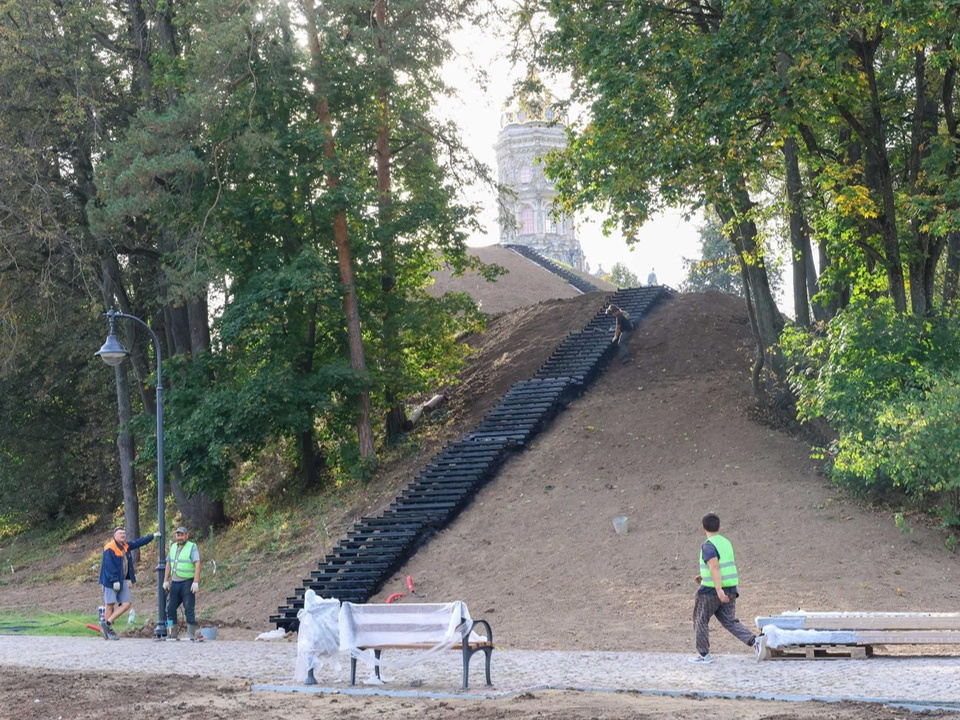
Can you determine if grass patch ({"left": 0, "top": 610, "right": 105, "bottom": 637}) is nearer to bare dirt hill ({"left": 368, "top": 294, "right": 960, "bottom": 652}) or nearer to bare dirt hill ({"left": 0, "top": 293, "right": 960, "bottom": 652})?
bare dirt hill ({"left": 0, "top": 293, "right": 960, "bottom": 652})

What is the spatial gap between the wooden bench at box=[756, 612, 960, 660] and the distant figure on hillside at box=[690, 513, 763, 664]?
29 cm

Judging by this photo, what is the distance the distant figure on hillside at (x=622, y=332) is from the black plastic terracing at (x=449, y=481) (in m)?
0.41

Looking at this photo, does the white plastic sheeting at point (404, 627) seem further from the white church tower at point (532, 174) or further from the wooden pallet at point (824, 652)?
the white church tower at point (532, 174)

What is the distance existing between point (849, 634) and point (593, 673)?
2.73 metres

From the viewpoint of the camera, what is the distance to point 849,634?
1196cm

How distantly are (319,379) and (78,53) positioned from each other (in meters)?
10.1

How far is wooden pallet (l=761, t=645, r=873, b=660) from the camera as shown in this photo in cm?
1209

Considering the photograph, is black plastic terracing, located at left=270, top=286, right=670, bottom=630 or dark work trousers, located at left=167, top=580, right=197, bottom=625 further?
black plastic terracing, located at left=270, top=286, right=670, bottom=630

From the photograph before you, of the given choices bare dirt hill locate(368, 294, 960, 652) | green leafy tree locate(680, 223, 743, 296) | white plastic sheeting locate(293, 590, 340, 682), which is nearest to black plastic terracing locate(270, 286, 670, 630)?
bare dirt hill locate(368, 294, 960, 652)

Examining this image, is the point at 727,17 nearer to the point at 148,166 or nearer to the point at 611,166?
the point at 611,166

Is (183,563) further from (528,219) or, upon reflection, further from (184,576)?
(528,219)

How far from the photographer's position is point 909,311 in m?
21.1

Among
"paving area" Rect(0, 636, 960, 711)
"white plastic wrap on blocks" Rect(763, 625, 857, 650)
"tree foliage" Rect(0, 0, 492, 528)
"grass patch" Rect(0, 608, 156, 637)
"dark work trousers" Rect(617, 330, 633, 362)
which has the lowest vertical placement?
"grass patch" Rect(0, 608, 156, 637)

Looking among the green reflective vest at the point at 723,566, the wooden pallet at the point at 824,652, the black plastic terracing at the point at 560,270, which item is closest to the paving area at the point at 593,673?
the wooden pallet at the point at 824,652
